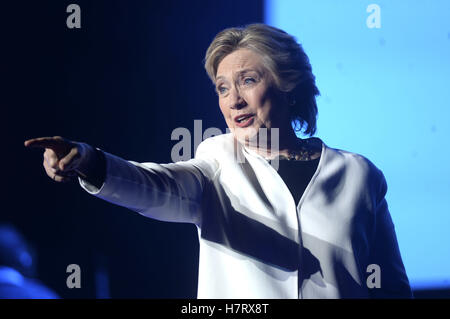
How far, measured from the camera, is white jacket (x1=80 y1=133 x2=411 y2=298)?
1.39 m

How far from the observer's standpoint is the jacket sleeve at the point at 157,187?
1.17 meters

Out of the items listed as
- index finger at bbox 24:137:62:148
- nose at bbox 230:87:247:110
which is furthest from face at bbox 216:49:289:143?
index finger at bbox 24:137:62:148

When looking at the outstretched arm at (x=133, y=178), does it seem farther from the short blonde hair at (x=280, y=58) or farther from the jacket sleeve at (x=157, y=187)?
the short blonde hair at (x=280, y=58)

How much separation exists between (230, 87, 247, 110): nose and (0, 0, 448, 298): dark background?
0.17 meters

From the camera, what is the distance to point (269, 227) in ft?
4.65

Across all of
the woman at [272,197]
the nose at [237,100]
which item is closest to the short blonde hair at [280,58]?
the woman at [272,197]

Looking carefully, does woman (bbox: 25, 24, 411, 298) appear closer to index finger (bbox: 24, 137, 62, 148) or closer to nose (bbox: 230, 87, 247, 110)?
nose (bbox: 230, 87, 247, 110)

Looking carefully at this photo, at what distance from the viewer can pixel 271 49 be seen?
153 cm

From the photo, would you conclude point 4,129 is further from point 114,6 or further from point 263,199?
point 263,199

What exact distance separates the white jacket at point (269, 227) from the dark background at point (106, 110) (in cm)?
29

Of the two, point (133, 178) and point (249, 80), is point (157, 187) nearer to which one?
point (133, 178)

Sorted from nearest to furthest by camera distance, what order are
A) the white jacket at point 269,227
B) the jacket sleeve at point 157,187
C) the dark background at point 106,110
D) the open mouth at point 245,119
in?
the jacket sleeve at point 157,187 < the white jacket at point 269,227 < the open mouth at point 245,119 < the dark background at point 106,110
